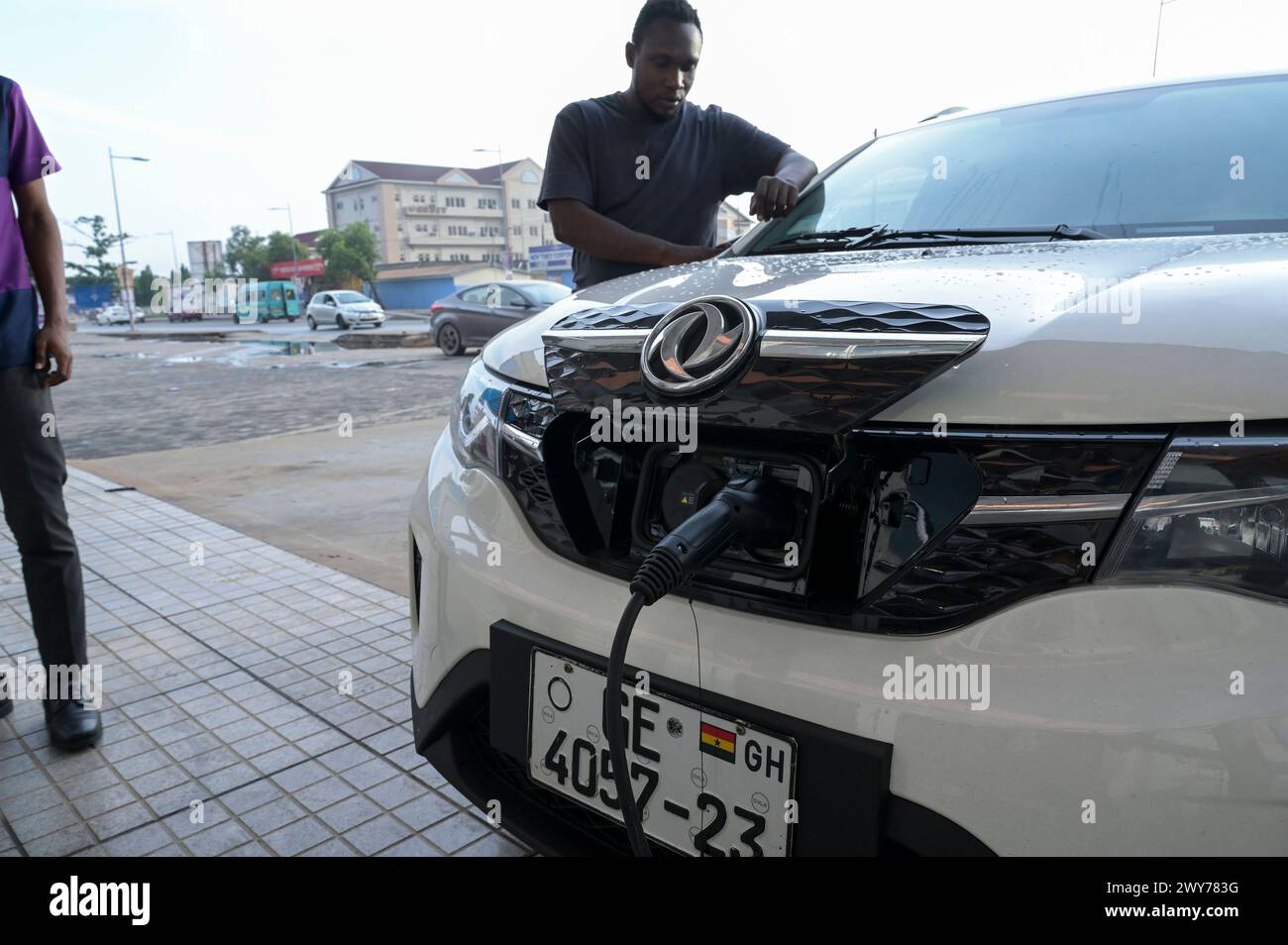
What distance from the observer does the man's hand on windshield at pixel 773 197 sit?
8.04 feet

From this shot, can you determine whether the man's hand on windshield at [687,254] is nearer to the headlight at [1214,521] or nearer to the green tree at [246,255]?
the headlight at [1214,521]

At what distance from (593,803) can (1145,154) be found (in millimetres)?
1685

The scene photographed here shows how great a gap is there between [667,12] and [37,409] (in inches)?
82.4

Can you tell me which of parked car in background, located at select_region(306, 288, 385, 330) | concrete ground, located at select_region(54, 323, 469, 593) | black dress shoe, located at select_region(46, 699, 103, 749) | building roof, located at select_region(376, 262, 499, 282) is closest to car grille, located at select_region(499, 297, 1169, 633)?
black dress shoe, located at select_region(46, 699, 103, 749)

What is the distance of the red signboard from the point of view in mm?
73250

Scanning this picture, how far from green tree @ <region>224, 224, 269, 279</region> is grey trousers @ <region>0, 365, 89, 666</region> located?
88821 millimetres

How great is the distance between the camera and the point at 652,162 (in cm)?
288

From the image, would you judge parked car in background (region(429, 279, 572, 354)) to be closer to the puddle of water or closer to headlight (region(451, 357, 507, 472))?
the puddle of water

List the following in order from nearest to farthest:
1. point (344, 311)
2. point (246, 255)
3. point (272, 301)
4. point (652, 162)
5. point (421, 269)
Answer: point (652, 162) → point (344, 311) → point (272, 301) → point (421, 269) → point (246, 255)

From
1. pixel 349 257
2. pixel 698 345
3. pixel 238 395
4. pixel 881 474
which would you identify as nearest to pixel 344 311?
pixel 238 395

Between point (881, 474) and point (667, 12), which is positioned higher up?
point (667, 12)

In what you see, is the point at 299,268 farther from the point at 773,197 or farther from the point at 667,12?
the point at 773,197

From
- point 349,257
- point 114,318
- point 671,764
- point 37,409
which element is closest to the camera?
point 671,764

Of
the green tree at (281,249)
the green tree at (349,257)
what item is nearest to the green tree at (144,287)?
the green tree at (281,249)
